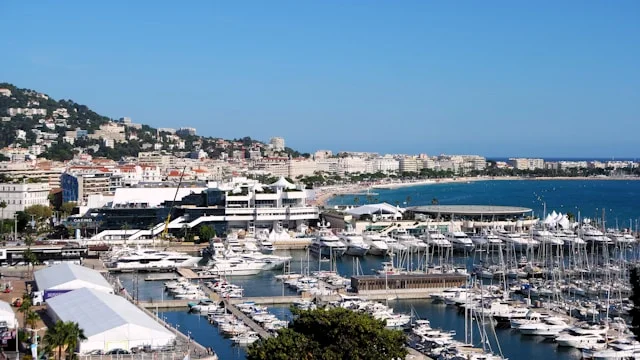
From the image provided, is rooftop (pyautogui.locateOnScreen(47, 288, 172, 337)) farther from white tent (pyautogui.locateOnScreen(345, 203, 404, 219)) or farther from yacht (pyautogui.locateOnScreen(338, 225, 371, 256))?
white tent (pyautogui.locateOnScreen(345, 203, 404, 219))

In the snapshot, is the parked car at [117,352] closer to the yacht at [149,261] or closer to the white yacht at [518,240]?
the yacht at [149,261]

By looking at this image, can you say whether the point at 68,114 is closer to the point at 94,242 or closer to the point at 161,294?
the point at 94,242

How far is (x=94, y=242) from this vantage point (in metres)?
58.1

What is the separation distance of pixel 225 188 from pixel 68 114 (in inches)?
3567

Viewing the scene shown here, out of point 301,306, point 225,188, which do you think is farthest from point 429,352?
point 225,188

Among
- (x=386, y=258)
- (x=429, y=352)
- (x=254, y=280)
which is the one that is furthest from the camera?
(x=386, y=258)

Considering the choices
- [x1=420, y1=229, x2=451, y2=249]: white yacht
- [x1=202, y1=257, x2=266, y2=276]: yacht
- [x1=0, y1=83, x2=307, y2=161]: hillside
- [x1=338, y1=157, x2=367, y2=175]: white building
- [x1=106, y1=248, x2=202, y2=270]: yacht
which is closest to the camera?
[x1=202, y1=257, x2=266, y2=276]: yacht

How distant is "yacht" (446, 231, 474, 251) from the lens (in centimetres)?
5832

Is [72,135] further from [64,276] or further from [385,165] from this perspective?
[64,276]

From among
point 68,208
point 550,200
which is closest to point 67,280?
point 68,208

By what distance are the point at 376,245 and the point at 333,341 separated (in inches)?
1370

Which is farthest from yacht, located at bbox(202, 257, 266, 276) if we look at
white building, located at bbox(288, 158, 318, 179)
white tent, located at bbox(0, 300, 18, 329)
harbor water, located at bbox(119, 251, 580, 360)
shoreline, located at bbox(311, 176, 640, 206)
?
white building, located at bbox(288, 158, 318, 179)

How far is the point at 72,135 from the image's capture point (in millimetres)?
135000

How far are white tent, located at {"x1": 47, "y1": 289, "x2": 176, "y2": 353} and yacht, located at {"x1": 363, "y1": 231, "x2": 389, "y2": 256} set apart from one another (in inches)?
1078
